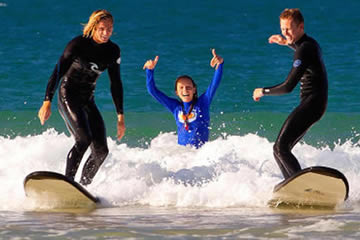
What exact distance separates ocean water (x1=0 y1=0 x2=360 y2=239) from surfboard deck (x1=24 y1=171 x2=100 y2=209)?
129 millimetres

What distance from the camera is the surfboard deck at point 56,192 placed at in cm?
787

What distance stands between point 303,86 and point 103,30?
6.67ft

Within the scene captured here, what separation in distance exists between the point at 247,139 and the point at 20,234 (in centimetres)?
509

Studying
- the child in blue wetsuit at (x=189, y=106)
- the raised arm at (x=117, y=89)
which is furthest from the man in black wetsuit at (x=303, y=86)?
the child in blue wetsuit at (x=189, y=106)

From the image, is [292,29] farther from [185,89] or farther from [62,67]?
[185,89]

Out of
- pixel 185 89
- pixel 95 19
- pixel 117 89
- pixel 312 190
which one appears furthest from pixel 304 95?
pixel 185 89

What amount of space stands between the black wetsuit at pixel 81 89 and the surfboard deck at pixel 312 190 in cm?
187

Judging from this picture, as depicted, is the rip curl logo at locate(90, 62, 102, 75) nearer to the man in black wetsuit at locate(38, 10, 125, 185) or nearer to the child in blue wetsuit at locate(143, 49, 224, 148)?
the man in black wetsuit at locate(38, 10, 125, 185)

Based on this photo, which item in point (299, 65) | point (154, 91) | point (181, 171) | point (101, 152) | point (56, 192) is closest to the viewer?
point (299, 65)

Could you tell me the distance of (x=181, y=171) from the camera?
934 centimetres

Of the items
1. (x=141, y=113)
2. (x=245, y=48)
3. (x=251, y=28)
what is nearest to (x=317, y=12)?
(x=251, y=28)

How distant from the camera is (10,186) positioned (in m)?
9.03

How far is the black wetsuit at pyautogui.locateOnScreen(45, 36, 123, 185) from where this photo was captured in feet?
26.4

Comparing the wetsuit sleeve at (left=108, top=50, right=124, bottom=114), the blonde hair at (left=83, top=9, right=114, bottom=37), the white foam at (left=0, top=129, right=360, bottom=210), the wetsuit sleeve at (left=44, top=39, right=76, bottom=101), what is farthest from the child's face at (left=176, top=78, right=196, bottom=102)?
the wetsuit sleeve at (left=44, top=39, right=76, bottom=101)
